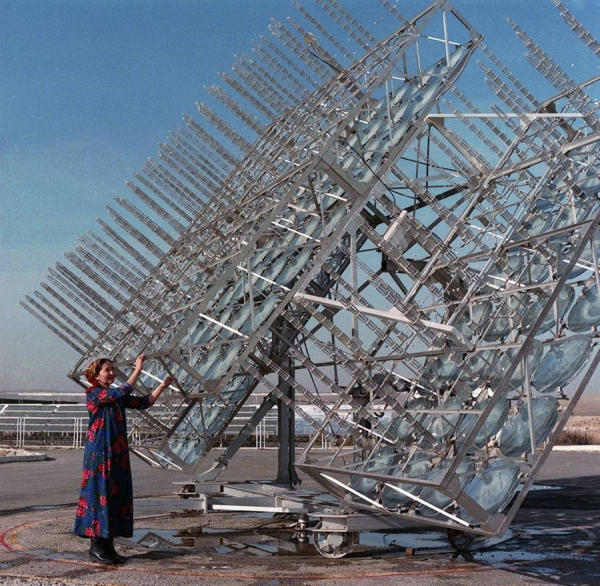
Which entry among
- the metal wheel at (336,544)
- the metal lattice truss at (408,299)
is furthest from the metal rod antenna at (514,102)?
the metal wheel at (336,544)

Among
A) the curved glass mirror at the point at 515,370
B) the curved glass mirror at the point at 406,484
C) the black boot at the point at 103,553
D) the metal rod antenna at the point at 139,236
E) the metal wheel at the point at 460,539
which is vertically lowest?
the metal wheel at the point at 460,539

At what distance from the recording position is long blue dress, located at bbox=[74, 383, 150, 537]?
11117 mm

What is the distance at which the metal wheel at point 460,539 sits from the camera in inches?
512

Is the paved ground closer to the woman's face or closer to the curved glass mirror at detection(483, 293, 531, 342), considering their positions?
the woman's face

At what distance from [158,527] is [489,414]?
7509mm

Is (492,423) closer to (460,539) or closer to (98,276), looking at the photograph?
(460,539)

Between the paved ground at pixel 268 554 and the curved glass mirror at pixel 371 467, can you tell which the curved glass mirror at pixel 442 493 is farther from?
the curved glass mirror at pixel 371 467

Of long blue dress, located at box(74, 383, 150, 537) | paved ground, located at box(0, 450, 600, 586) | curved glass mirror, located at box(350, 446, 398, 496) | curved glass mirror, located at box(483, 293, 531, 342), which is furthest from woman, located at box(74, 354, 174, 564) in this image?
curved glass mirror, located at box(483, 293, 531, 342)

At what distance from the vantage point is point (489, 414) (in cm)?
1085

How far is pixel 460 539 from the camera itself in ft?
43.0

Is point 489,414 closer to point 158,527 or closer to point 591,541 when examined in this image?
point 591,541

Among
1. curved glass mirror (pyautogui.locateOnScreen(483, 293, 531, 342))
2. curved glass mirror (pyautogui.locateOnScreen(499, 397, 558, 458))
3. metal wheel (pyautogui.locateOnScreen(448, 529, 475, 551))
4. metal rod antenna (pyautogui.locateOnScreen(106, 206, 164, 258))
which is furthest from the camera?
metal rod antenna (pyautogui.locateOnScreen(106, 206, 164, 258))

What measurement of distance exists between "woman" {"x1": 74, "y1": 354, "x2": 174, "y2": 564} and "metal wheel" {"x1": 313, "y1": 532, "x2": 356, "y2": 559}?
280 centimetres

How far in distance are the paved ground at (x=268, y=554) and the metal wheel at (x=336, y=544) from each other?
0.14 m
